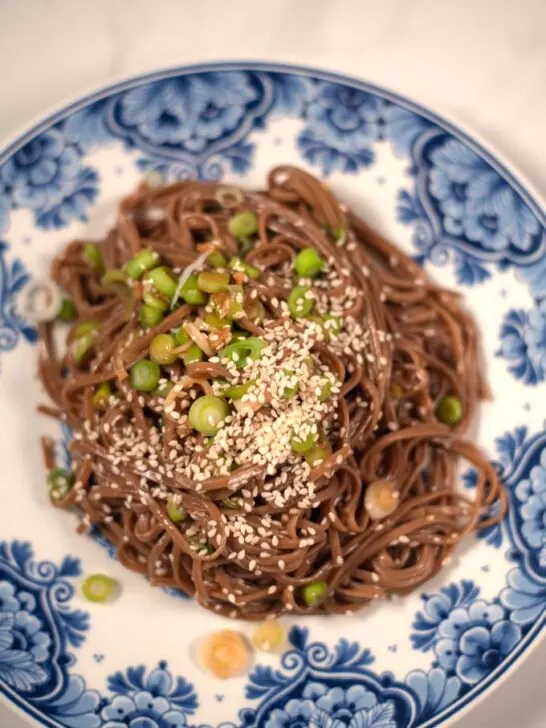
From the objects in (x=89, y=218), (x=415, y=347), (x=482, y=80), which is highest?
(x=482, y=80)

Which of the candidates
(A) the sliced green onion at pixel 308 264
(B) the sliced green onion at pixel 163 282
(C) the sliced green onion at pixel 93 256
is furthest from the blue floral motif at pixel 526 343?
(C) the sliced green onion at pixel 93 256

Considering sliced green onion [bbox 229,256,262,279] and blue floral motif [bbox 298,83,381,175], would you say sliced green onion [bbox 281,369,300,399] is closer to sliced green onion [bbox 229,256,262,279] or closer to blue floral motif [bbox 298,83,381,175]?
sliced green onion [bbox 229,256,262,279]

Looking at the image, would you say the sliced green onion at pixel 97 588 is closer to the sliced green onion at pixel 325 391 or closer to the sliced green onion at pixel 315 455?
the sliced green onion at pixel 315 455

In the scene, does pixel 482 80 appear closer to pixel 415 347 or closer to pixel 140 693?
pixel 415 347

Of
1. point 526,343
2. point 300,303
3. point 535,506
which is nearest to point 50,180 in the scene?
point 300,303

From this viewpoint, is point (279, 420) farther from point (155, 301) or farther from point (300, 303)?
point (155, 301)

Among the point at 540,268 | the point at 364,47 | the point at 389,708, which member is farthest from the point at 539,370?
the point at 364,47
